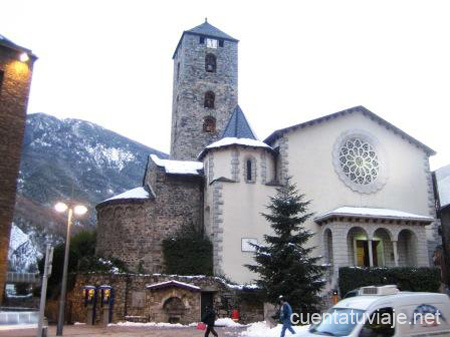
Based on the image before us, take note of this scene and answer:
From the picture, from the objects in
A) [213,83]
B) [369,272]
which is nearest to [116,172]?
[213,83]

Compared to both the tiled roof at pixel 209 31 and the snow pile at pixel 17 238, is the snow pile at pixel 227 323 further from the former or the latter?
the snow pile at pixel 17 238

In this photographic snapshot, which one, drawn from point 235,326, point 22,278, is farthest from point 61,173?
point 235,326

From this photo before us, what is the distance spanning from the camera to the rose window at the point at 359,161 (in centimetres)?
3169

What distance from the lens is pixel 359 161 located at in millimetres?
32250

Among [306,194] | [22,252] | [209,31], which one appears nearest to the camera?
[306,194]

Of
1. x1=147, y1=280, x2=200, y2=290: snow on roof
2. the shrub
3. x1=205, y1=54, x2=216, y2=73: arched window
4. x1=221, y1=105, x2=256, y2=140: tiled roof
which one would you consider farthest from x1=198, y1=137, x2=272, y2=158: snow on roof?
x1=205, y1=54, x2=216, y2=73: arched window

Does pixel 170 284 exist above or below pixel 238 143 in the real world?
below

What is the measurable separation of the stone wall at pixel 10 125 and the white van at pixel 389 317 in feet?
47.9

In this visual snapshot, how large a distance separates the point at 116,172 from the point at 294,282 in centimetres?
11632

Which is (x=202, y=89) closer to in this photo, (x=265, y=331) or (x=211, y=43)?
(x=211, y=43)

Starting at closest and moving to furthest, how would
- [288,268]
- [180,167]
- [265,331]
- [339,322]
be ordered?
[339,322]
[265,331]
[288,268]
[180,167]

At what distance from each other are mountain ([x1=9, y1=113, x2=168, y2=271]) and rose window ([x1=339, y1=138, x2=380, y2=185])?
6093 centimetres

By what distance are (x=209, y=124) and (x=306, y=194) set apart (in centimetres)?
1681

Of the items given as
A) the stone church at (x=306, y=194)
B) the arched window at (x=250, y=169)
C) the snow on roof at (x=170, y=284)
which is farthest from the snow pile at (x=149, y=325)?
the arched window at (x=250, y=169)
